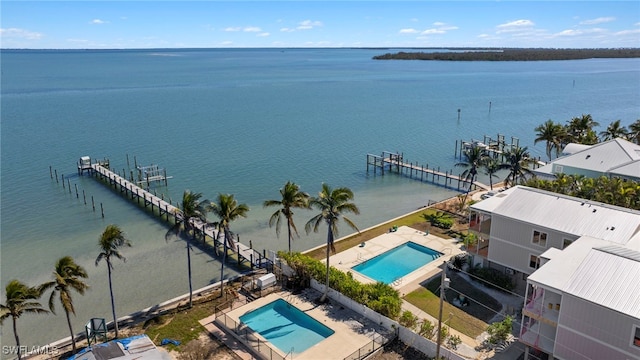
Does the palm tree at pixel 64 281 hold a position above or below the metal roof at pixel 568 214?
below

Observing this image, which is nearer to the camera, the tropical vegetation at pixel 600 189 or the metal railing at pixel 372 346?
the metal railing at pixel 372 346

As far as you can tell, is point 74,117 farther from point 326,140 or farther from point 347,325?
point 347,325

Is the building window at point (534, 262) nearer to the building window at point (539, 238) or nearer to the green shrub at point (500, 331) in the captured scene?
the building window at point (539, 238)

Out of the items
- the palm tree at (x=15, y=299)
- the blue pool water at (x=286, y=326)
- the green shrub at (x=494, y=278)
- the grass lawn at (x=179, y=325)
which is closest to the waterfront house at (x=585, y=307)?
the green shrub at (x=494, y=278)

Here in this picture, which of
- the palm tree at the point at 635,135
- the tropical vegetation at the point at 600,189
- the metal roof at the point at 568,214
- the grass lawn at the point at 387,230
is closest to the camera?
the metal roof at the point at 568,214

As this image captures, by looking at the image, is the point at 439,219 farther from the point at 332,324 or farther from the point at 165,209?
the point at 165,209

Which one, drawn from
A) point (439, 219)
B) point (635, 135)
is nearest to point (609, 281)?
point (439, 219)

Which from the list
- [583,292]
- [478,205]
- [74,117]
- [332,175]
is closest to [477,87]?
[332,175]
